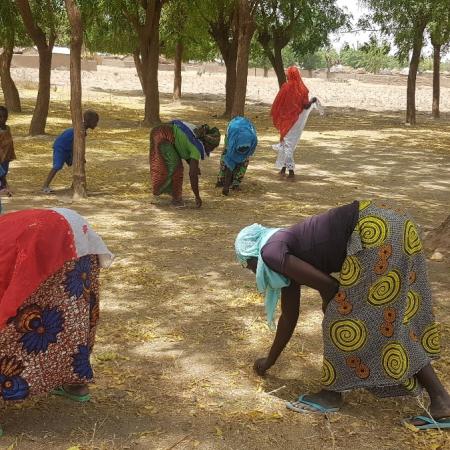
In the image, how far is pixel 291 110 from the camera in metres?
10.6

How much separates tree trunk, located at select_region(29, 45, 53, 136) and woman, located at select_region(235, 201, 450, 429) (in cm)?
1225

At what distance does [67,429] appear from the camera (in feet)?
10.8

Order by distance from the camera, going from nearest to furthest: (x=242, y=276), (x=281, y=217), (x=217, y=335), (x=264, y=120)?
(x=217, y=335), (x=242, y=276), (x=281, y=217), (x=264, y=120)

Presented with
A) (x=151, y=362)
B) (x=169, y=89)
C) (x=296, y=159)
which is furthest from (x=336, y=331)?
(x=169, y=89)

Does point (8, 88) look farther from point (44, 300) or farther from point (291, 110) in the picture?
point (44, 300)

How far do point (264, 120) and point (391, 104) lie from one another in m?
15.7

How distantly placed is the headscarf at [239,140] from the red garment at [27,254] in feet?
20.1

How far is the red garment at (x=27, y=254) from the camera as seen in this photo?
291 centimetres

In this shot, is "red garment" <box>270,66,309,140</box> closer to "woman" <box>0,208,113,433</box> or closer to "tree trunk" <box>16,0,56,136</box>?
"tree trunk" <box>16,0,56,136</box>

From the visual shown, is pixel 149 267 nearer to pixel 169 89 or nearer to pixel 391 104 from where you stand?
pixel 391 104

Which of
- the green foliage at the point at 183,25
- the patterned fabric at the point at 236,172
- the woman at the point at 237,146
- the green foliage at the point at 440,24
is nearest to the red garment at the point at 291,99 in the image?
the patterned fabric at the point at 236,172

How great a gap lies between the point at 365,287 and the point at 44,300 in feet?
5.20

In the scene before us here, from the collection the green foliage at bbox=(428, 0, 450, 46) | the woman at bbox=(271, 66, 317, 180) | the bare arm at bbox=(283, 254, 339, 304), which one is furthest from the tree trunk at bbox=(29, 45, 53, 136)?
the bare arm at bbox=(283, 254, 339, 304)

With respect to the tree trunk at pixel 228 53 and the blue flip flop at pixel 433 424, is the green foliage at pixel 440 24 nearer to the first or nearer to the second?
the tree trunk at pixel 228 53
